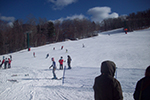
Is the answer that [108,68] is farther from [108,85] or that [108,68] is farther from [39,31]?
[39,31]

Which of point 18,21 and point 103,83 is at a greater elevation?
point 18,21

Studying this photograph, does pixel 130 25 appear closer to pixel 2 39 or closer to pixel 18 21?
pixel 18 21

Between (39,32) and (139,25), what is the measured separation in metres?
74.1

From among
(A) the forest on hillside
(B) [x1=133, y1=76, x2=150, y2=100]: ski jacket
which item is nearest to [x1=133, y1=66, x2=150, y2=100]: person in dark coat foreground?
(B) [x1=133, y1=76, x2=150, y2=100]: ski jacket

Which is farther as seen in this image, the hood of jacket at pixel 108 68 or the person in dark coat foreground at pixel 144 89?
the hood of jacket at pixel 108 68

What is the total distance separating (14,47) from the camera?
167ft

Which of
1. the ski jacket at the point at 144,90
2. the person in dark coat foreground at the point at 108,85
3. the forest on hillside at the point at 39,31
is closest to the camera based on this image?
the ski jacket at the point at 144,90

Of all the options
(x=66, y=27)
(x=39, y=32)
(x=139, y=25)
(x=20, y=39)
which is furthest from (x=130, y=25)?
(x=20, y=39)

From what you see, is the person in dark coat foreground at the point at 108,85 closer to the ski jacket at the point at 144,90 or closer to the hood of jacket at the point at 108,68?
the hood of jacket at the point at 108,68

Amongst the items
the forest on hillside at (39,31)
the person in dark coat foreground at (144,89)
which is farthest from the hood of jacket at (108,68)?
the forest on hillside at (39,31)

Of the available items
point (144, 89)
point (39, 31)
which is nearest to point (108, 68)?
point (144, 89)

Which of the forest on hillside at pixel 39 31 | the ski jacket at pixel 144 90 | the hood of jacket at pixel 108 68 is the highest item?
the forest on hillside at pixel 39 31

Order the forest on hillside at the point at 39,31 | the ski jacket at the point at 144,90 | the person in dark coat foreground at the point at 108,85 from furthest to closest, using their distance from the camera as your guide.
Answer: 1. the forest on hillside at the point at 39,31
2. the person in dark coat foreground at the point at 108,85
3. the ski jacket at the point at 144,90

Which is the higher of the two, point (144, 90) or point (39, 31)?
point (39, 31)
